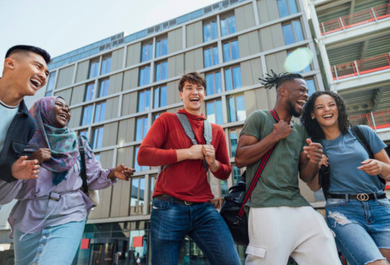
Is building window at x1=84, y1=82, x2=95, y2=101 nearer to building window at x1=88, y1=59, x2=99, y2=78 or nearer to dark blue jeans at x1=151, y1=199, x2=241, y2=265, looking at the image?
building window at x1=88, y1=59, x2=99, y2=78

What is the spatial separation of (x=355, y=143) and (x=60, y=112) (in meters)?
2.64

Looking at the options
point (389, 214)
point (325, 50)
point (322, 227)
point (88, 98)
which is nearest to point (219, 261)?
point (322, 227)

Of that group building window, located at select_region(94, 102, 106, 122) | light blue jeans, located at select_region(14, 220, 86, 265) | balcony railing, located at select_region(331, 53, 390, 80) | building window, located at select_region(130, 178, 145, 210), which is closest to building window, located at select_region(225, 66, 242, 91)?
balcony railing, located at select_region(331, 53, 390, 80)

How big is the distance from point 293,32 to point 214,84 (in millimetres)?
6898

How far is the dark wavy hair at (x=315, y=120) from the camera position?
2215mm

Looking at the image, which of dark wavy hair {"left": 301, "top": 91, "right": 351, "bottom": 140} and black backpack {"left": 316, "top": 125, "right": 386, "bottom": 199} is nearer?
black backpack {"left": 316, "top": 125, "right": 386, "bottom": 199}

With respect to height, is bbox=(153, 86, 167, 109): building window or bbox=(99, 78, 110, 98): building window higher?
bbox=(99, 78, 110, 98): building window

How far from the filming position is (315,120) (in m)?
2.29

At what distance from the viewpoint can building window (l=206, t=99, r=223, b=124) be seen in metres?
17.9

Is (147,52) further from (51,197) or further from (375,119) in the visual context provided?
(51,197)

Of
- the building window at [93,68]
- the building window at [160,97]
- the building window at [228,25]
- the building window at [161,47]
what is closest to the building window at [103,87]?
the building window at [93,68]

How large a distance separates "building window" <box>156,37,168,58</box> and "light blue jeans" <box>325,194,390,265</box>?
22231 mm

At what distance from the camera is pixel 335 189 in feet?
6.42

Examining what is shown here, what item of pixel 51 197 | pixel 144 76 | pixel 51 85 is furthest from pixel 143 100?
pixel 51 197
